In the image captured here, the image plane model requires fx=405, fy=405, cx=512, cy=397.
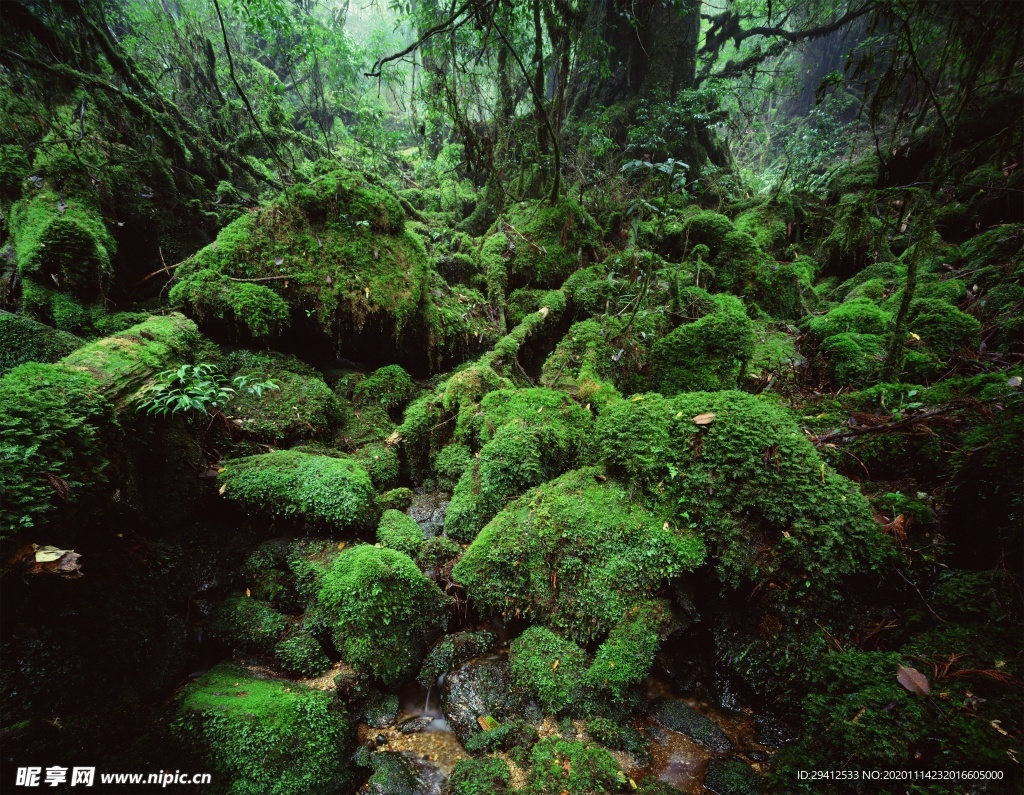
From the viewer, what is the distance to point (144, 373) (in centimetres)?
360

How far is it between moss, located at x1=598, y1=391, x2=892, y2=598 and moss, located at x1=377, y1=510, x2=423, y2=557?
2.15 m

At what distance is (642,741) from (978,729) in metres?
1.74

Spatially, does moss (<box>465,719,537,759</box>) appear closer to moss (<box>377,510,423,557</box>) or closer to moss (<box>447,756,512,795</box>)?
moss (<box>447,756,512,795</box>)

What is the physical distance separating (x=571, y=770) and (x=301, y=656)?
91.3 inches

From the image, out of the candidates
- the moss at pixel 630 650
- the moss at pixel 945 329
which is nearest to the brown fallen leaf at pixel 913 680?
the moss at pixel 630 650

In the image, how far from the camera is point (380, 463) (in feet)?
16.7

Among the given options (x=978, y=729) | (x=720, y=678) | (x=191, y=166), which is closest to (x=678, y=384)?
(x=720, y=678)

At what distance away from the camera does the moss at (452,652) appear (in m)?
3.36

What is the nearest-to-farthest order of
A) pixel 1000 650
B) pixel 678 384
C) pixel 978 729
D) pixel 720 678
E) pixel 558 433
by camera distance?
1. pixel 978 729
2. pixel 1000 650
3. pixel 720 678
4. pixel 558 433
5. pixel 678 384

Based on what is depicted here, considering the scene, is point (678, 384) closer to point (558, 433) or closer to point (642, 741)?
point (558, 433)

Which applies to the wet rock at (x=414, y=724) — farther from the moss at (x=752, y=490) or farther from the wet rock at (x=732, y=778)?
the moss at (x=752, y=490)

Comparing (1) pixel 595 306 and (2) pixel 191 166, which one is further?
(2) pixel 191 166

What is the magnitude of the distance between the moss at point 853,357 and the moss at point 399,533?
5.08 metres

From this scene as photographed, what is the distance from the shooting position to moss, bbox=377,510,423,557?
399 cm
